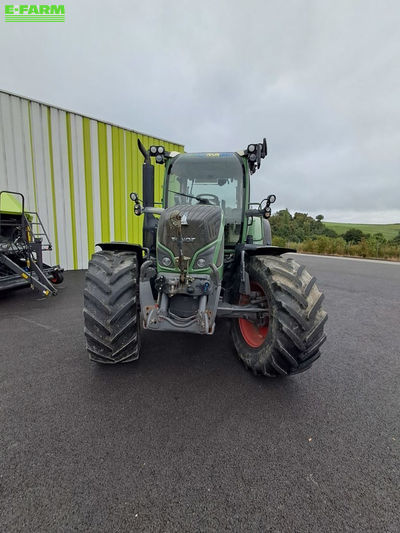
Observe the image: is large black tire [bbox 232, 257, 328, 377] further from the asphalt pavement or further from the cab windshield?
the cab windshield

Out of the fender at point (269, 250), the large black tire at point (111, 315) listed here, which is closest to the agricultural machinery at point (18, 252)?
the large black tire at point (111, 315)

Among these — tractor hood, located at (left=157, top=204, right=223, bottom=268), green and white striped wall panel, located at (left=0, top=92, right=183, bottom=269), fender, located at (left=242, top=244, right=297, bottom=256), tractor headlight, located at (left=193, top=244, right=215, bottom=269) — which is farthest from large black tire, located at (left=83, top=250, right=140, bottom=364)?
green and white striped wall panel, located at (left=0, top=92, right=183, bottom=269)

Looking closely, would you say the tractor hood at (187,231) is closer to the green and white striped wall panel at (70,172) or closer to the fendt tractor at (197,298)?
the fendt tractor at (197,298)

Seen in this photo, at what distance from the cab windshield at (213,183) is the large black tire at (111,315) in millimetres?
1326

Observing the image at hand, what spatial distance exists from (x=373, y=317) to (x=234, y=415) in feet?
12.0

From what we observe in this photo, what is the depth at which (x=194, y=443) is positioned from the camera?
5.32 feet

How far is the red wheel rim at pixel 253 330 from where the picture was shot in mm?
2518

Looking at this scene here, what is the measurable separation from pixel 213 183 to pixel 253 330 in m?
1.79

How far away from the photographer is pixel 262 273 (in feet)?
7.49

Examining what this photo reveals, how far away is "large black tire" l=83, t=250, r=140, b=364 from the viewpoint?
2.07m

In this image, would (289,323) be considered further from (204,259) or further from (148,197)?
(148,197)

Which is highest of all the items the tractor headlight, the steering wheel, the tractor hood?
the steering wheel

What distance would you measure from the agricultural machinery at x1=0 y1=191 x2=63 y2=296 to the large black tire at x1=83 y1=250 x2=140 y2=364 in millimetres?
3096

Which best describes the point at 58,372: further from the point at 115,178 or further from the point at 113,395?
the point at 115,178
